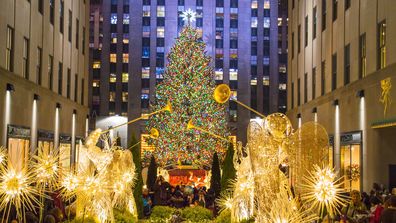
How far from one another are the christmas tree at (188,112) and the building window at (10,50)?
21801 millimetres

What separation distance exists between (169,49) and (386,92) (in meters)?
53.8

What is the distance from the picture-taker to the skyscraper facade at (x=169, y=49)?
74.2 meters

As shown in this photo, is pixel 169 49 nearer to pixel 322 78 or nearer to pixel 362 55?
pixel 322 78

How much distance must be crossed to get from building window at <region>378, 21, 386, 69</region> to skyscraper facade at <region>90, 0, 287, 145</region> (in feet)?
163

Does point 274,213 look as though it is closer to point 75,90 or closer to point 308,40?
point 308,40

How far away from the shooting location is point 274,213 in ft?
37.1

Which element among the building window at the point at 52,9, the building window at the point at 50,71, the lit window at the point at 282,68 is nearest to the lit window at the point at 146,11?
A: the lit window at the point at 282,68

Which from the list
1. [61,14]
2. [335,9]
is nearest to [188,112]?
[61,14]

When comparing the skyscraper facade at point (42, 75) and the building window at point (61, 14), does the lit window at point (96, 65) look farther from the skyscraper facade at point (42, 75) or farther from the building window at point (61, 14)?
the building window at point (61, 14)

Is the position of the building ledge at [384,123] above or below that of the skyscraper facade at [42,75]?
below

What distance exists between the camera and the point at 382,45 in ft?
77.7

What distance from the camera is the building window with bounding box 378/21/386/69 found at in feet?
77.0

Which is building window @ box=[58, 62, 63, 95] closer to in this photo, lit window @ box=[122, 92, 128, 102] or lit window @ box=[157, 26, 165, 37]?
lit window @ box=[122, 92, 128, 102]

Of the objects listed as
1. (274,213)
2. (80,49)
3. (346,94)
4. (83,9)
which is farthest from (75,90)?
(274,213)
